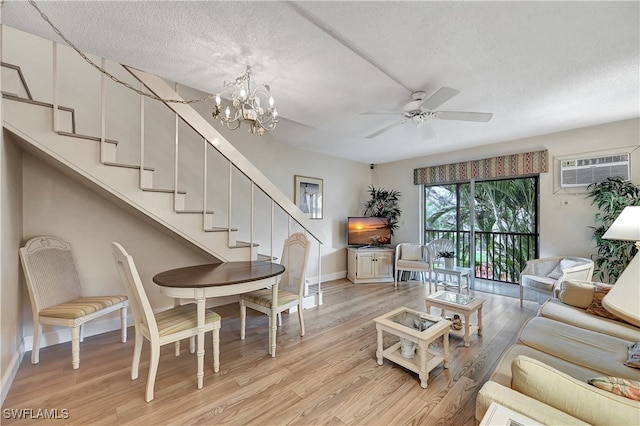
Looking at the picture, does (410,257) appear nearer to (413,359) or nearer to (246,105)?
(413,359)

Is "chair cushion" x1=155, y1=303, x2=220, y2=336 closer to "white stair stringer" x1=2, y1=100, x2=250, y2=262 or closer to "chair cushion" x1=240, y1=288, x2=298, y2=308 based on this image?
"chair cushion" x1=240, y1=288, x2=298, y2=308

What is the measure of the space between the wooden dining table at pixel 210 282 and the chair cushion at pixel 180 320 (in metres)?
0.09

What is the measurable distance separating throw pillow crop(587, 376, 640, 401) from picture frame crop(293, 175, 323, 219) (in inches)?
157

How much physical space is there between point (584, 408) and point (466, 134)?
365 centimetres

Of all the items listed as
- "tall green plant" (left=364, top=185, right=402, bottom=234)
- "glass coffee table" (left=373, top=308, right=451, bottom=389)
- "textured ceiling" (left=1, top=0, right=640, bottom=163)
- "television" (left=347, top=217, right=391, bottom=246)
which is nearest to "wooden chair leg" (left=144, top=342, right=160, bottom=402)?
"glass coffee table" (left=373, top=308, right=451, bottom=389)

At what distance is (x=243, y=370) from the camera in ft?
6.93

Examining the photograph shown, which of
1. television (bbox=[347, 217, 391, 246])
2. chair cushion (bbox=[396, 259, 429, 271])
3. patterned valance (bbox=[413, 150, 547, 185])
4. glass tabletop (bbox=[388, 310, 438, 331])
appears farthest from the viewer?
television (bbox=[347, 217, 391, 246])

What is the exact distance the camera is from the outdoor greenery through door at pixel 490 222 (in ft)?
14.7

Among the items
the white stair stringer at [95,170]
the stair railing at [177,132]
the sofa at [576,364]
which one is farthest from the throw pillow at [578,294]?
the white stair stringer at [95,170]

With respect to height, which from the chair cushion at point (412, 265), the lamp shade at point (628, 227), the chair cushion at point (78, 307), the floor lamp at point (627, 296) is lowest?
the chair cushion at point (412, 265)

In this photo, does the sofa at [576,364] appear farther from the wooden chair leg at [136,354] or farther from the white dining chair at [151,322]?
the wooden chair leg at [136,354]

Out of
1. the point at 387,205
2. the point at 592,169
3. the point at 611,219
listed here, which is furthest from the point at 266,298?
the point at 592,169

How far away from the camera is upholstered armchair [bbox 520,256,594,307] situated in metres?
3.04

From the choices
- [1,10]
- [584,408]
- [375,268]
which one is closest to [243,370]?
[584,408]
